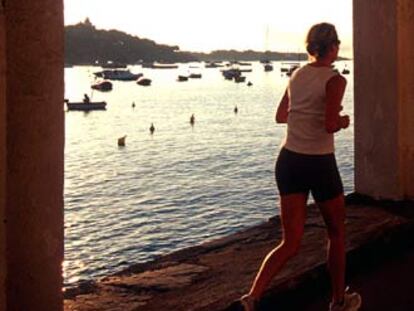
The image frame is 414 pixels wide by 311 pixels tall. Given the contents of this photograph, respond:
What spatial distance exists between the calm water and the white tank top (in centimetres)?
1361

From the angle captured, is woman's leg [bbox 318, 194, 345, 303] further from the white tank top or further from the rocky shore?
the rocky shore

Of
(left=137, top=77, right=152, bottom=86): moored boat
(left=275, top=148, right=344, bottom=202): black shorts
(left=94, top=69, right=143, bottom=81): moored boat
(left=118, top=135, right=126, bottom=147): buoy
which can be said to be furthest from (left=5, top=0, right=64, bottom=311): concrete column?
(left=94, top=69, right=143, bottom=81): moored boat

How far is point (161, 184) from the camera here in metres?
36.0

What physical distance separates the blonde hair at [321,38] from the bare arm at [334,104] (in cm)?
18

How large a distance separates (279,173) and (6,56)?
4.98 ft

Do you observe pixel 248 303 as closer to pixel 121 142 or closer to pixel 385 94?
pixel 385 94

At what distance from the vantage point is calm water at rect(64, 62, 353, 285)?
896 inches

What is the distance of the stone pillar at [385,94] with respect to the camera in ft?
21.4

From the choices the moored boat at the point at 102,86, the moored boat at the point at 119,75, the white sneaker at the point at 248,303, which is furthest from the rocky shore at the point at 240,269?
the moored boat at the point at 119,75

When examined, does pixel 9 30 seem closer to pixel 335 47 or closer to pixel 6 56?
pixel 6 56

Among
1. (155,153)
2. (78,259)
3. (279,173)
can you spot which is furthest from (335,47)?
(155,153)

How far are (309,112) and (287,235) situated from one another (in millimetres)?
683

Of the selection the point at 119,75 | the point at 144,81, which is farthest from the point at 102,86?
the point at 119,75

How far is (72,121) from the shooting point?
76.5 m
